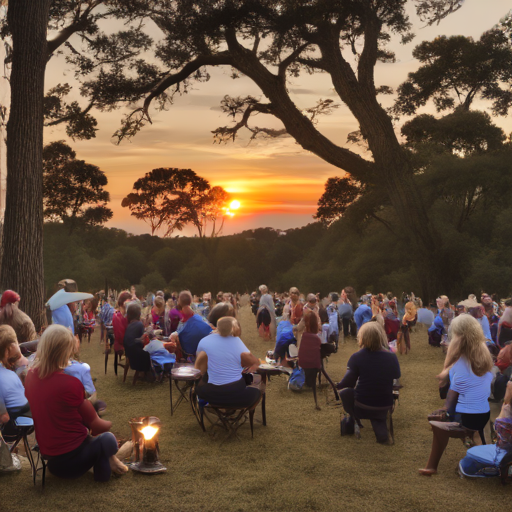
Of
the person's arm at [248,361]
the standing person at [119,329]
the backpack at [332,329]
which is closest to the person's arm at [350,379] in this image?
the person's arm at [248,361]

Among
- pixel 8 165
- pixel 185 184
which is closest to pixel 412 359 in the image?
pixel 8 165

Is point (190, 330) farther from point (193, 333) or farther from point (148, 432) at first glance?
point (148, 432)

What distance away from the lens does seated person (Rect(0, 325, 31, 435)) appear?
5145 millimetres

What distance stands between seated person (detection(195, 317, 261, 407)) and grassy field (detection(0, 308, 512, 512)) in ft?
1.82

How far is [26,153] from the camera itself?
1188 centimetres

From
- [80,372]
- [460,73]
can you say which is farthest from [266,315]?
[460,73]

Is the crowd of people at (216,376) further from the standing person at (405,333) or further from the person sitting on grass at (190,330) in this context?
the standing person at (405,333)

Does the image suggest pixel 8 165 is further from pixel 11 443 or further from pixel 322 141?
pixel 322 141

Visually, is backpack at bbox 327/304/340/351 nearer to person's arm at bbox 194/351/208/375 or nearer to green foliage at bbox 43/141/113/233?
person's arm at bbox 194/351/208/375

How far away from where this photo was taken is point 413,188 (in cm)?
2050

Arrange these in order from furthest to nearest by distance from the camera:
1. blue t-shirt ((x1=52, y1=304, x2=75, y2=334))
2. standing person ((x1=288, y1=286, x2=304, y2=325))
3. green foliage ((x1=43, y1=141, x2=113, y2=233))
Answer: green foliage ((x1=43, y1=141, x2=113, y2=233)) → standing person ((x1=288, y1=286, x2=304, y2=325)) → blue t-shirt ((x1=52, y1=304, x2=75, y2=334))

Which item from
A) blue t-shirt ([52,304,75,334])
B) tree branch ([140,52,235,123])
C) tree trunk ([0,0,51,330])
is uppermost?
tree branch ([140,52,235,123])

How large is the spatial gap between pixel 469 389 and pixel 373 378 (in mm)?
1110

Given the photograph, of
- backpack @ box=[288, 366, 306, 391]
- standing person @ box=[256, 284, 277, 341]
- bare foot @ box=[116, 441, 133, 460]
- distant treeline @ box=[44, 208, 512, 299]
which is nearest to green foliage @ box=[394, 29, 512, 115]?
distant treeline @ box=[44, 208, 512, 299]
